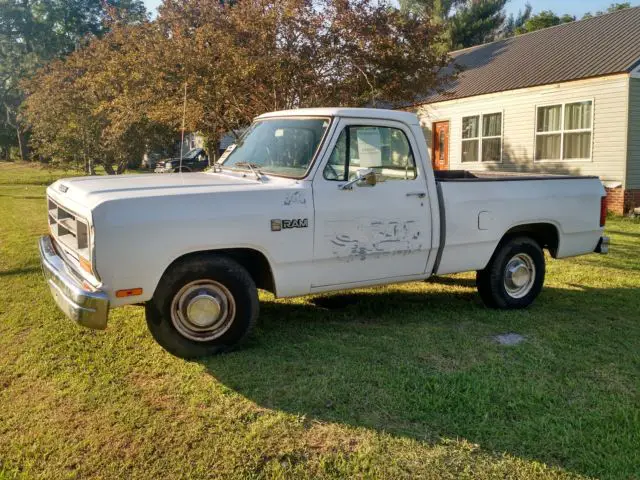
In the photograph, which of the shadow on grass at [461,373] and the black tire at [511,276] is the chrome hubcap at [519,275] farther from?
the shadow on grass at [461,373]

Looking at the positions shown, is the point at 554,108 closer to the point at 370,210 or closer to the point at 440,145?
the point at 440,145

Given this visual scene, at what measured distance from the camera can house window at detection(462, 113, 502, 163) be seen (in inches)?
688

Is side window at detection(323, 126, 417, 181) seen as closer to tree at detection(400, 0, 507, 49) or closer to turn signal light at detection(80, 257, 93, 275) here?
turn signal light at detection(80, 257, 93, 275)

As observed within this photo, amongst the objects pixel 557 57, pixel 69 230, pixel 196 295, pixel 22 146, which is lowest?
pixel 196 295

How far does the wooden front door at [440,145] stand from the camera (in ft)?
63.8

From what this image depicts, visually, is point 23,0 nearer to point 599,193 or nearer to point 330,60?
point 330,60

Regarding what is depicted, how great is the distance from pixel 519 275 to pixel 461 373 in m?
2.18

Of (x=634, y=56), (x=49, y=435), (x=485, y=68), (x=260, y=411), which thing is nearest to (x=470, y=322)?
(x=260, y=411)

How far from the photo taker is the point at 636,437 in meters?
3.45

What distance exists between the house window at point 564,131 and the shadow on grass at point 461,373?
31.8ft

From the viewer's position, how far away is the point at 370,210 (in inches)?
196

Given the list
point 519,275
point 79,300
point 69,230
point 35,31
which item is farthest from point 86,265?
point 35,31

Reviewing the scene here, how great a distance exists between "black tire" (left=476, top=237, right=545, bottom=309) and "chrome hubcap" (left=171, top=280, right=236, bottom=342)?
9.16ft

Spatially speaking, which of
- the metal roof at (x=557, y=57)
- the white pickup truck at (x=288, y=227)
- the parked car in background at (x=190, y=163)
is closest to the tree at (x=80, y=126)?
the parked car in background at (x=190, y=163)
